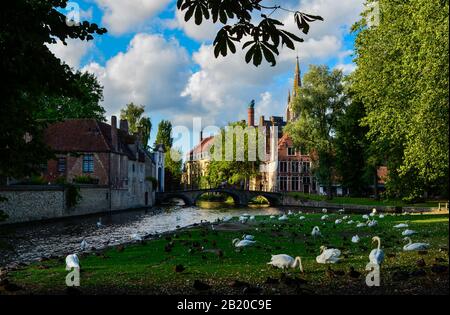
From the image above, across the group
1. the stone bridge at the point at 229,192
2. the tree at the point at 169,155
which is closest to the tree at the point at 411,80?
the stone bridge at the point at 229,192

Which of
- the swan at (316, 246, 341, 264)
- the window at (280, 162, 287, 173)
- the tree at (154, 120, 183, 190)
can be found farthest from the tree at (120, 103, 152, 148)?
the swan at (316, 246, 341, 264)

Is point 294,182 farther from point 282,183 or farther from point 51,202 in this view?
point 51,202

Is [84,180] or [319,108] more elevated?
[319,108]

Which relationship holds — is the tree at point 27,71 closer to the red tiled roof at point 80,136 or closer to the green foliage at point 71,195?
the green foliage at point 71,195

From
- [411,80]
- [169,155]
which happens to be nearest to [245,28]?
[411,80]

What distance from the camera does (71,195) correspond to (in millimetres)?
41906

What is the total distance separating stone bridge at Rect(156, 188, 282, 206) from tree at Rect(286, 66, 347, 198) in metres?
16.6

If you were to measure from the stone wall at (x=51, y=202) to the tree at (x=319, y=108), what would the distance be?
23.2 meters

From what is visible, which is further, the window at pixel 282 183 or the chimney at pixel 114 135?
the window at pixel 282 183

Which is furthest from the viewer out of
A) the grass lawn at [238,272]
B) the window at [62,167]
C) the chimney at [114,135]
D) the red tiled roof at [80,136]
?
the chimney at [114,135]

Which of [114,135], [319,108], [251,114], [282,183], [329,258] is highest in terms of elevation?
[251,114]

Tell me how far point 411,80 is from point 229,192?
57.5 metres

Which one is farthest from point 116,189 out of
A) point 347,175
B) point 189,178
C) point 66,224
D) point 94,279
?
point 189,178

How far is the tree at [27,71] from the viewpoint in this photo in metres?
7.15
